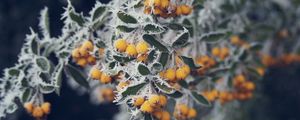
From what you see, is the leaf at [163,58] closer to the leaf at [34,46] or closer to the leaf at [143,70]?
the leaf at [143,70]

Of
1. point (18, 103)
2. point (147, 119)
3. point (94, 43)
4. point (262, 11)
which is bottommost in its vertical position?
point (147, 119)

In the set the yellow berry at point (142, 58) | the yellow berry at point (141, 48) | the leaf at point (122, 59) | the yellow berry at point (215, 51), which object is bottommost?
the yellow berry at point (142, 58)

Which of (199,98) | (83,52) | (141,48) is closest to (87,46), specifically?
(83,52)

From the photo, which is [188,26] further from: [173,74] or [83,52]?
[83,52]

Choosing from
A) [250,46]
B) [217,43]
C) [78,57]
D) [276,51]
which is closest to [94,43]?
[78,57]

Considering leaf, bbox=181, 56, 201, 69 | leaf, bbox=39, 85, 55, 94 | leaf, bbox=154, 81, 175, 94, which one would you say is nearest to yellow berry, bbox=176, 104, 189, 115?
leaf, bbox=181, 56, 201, 69

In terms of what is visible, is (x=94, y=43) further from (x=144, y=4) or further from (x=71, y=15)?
(x=144, y=4)

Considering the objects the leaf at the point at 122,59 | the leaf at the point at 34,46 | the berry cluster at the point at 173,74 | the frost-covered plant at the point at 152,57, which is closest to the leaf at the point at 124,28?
the frost-covered plant at the point at 152,57

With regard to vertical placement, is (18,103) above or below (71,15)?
below
